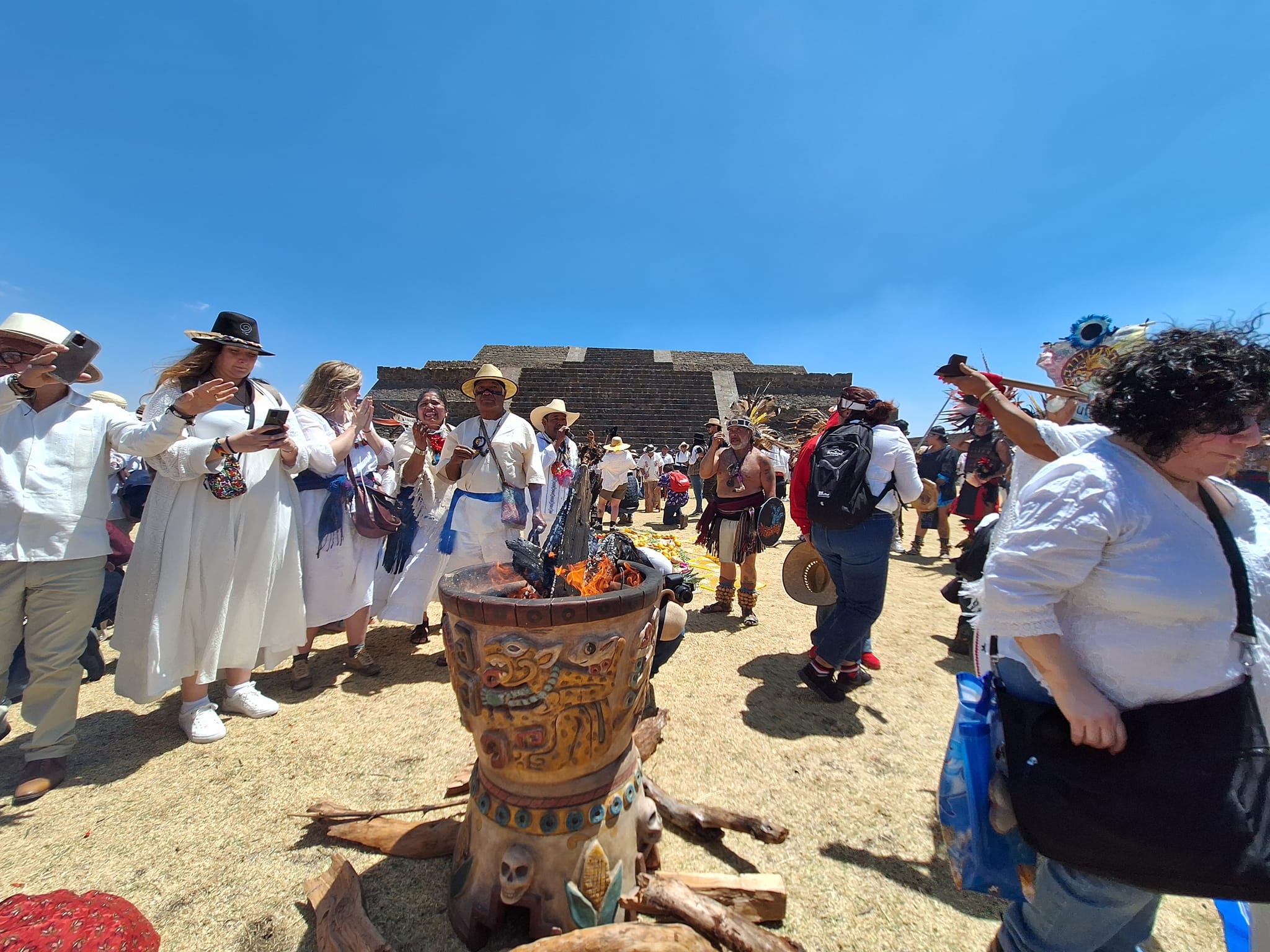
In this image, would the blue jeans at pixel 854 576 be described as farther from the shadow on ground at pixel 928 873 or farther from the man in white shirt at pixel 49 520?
the man in white shirt at pixel 49 520

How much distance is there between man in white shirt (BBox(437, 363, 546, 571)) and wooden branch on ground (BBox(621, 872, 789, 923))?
2138 millimetres

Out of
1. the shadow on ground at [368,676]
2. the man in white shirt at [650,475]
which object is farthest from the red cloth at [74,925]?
the man in white shirt at [650,475]

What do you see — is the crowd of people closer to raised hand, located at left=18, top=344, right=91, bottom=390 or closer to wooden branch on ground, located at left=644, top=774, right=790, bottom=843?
raised hand, located at left=18, top=344, right=91, bottom=390

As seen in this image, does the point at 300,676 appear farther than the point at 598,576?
Yes

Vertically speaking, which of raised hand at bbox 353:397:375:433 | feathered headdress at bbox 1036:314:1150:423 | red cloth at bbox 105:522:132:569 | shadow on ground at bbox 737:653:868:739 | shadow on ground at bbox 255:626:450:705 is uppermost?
feathered headdress at bbox 1036:314:1150:423

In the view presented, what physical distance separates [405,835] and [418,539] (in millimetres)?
2273

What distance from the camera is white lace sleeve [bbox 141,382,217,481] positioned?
7.45 ft

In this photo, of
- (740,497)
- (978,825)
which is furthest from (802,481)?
(978,825)

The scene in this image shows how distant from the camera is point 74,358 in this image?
2219mm

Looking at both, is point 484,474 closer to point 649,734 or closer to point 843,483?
point 649,734

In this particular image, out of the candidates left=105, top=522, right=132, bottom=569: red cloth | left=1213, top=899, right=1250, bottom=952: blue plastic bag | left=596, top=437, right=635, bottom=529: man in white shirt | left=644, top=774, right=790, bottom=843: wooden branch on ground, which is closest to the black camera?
left=644, top=774, right=790, bottom=843: wooden branch on ground

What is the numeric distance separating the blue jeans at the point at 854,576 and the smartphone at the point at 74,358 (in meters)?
3.62

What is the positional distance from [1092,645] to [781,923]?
3.94ft

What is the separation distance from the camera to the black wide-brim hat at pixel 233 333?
2.38 meters
